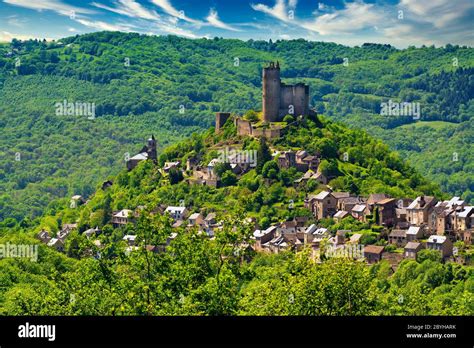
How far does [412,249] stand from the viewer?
61.5m

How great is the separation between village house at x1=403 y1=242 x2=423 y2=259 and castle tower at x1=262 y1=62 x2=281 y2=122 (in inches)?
1112

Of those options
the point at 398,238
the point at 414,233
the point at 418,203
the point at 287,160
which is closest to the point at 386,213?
the point at 418,203

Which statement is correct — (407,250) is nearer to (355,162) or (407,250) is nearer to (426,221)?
(426,221)

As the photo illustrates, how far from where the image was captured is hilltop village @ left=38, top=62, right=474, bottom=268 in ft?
207

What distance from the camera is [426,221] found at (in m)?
67.3

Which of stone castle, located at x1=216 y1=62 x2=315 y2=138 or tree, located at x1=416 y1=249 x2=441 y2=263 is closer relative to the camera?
tree, located at x1=416 y1=249 x2=441 y2=263

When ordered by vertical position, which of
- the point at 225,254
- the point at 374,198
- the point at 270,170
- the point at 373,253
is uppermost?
the point at 270,170

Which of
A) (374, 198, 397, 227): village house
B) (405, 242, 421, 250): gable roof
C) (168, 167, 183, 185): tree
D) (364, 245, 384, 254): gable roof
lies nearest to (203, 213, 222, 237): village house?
(168, 167, 183, 185): tree

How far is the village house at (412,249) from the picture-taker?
61.2 meters

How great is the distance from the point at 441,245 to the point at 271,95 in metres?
30.1

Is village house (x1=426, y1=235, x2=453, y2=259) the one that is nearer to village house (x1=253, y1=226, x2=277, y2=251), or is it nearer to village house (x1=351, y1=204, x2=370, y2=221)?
village house (x1=351, y1=204, x2=370, y2=221)

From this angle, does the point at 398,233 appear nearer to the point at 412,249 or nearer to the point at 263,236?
the point at 412,249
